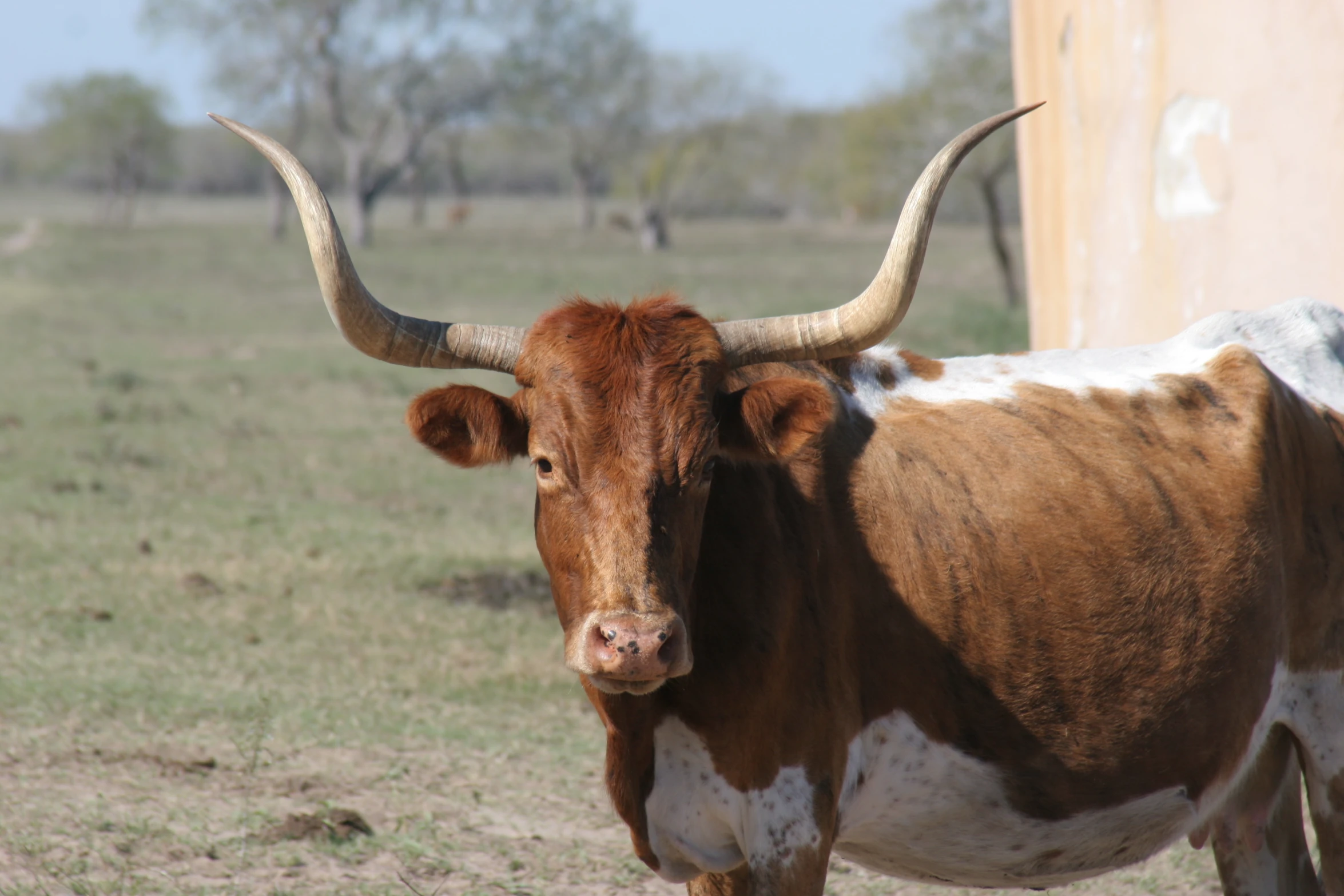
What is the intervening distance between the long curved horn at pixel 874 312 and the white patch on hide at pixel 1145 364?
401mm

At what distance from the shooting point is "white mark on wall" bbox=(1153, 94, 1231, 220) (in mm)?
5828

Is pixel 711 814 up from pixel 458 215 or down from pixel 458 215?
down

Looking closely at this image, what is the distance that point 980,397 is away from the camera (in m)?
3.80

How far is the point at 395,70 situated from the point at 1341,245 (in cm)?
4611

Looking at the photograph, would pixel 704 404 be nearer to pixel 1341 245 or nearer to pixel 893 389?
pixel 893 389

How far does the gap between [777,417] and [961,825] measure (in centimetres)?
108

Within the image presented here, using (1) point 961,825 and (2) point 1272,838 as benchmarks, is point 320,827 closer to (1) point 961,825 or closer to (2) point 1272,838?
(1) point 961,825

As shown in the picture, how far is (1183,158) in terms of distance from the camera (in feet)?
19.7

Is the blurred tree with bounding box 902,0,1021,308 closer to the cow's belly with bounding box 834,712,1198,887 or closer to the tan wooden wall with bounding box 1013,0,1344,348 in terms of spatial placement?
the tan wooden wall with bounding box 1013,0,1344,348

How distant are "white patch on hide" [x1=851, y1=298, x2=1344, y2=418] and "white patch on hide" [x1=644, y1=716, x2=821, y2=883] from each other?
39.3 inches

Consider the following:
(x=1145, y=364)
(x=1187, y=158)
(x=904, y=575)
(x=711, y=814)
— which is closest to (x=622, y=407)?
(x=904, y=575)

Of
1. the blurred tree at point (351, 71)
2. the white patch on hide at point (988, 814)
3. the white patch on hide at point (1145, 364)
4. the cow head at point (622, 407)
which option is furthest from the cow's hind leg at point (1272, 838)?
the blurred tree at point (351, 71)

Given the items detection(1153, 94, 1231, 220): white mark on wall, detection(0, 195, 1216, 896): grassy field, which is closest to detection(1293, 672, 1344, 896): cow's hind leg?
detection(0, 195, 1216, 896): grassy field

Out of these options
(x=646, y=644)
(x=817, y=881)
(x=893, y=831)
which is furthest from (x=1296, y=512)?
(x=646, y=644)
